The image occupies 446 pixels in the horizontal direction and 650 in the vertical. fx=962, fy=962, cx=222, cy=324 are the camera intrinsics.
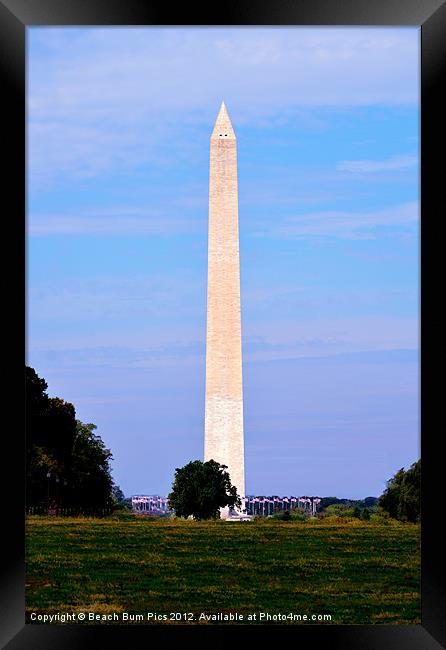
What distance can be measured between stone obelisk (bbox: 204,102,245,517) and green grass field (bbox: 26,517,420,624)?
3505 millimetres

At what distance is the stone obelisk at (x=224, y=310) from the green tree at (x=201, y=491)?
3.87ft

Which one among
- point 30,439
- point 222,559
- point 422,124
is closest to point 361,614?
point 222,559

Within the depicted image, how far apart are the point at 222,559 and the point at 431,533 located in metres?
10.7

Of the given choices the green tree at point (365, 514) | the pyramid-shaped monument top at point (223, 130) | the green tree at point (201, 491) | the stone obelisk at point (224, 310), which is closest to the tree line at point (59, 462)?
the green tree at point (201, 491)

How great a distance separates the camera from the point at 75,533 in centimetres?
1385

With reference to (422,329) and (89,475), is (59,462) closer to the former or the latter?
(89,475)

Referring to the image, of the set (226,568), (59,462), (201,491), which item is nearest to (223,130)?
(201,491)

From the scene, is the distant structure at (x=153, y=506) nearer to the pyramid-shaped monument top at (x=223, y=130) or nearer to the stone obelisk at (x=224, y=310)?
the stone obelisk at (x=224, y=310)

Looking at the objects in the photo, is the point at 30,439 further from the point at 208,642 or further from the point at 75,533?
the point at 208,642

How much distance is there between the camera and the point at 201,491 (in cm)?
1781

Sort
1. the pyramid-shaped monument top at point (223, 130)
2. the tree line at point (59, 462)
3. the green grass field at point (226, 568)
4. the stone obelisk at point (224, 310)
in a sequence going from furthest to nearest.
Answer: the pyramid-shaped monument top at point (223, 130), the stone obelisk at point (224, 310), the tree line at point (59, 462), the green grass field at point (226, 568)

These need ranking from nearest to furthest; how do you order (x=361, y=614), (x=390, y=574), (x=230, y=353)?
(x=361, y=614) → (x=390, y=574) → (x=230, y=353)

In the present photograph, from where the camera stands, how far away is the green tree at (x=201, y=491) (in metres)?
17.3

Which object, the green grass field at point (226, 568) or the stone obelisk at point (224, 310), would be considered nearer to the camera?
the green grass field at point (226, 568)
